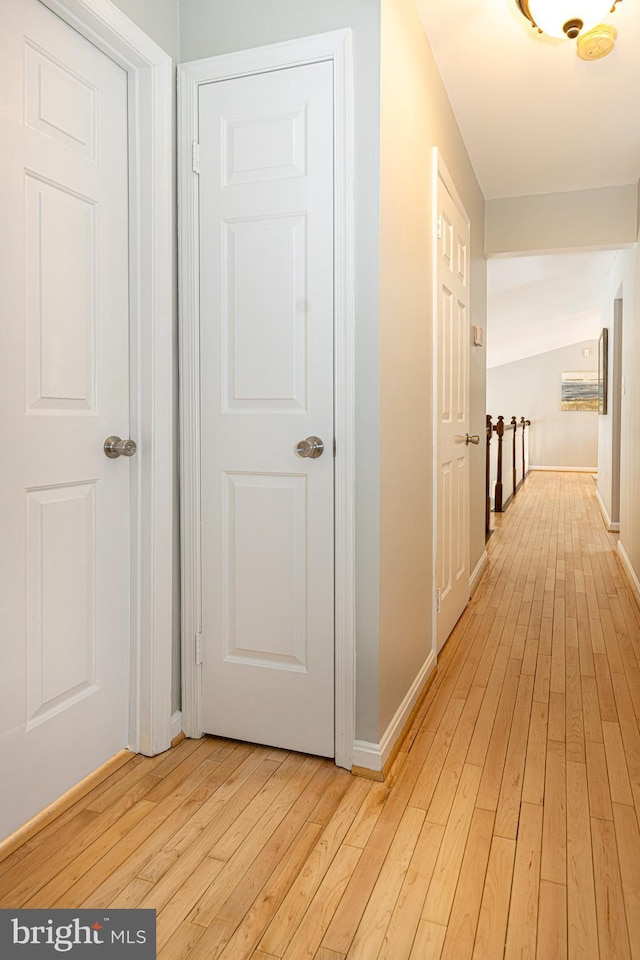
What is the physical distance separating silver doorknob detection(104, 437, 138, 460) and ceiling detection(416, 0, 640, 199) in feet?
5.79

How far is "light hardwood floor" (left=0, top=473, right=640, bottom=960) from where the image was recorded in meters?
1.25

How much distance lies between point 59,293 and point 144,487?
0.56 meters

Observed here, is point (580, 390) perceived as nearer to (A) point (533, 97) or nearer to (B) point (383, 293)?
(A) point (533, 97)

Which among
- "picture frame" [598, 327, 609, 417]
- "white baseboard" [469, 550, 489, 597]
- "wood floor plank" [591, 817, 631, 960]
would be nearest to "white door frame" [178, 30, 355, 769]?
"wood floor plank" [591, 817, 631, 960]

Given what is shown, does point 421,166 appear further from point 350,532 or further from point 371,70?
point 350,532

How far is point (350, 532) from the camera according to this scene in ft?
5.86

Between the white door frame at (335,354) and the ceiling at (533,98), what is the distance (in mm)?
769

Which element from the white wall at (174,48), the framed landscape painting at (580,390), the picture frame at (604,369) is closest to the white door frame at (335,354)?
the white wall at (174,48)

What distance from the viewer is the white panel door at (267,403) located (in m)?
1.79

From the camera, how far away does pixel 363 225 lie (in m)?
1.74

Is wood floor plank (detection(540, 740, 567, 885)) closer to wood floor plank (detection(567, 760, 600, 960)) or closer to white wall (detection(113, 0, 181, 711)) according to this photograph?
wood floor plank (detection(567, 760, 600, 960))

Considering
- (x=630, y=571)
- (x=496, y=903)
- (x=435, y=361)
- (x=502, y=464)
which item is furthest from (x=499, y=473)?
(x=496, y=903)

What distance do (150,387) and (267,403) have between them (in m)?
0.33

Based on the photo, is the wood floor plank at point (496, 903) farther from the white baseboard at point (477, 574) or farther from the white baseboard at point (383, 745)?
the white baseboard at point (477, 574)
